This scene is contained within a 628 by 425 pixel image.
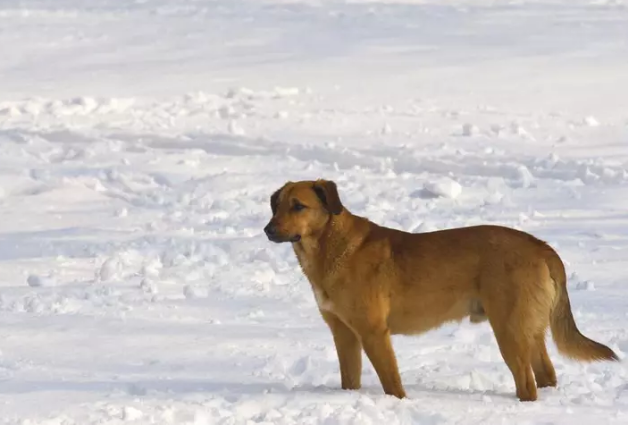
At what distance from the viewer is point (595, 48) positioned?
22.1 meters

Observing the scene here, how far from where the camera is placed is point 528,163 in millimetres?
13328

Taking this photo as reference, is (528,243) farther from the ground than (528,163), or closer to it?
farther from the ground

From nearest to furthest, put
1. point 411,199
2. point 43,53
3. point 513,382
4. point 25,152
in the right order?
1. point 513,382
2. point 411,199
3. point 25,152
4. point 43,53

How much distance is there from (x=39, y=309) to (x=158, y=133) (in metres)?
7.65

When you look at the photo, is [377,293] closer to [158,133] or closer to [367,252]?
[367,252]

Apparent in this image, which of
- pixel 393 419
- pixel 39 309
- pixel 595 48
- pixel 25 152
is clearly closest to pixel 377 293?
pixel 393 419

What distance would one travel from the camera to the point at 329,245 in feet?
20.6

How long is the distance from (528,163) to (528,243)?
24.0 ft

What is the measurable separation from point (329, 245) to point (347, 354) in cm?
60

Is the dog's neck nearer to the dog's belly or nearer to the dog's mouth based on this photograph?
the dog's mouth

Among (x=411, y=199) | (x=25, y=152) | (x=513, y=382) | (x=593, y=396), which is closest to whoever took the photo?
(x=593, y=396)

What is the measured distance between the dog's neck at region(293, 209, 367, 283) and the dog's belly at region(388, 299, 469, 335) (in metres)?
0.39

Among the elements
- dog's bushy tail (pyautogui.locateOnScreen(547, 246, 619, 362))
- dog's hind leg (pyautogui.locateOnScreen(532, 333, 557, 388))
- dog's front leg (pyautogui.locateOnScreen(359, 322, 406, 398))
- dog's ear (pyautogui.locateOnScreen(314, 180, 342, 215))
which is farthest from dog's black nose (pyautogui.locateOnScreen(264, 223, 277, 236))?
dog's hind leg (pyautogui.locateOnScreen(532, 333, 557, 388))

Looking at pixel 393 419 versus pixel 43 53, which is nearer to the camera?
pixel 393 419
